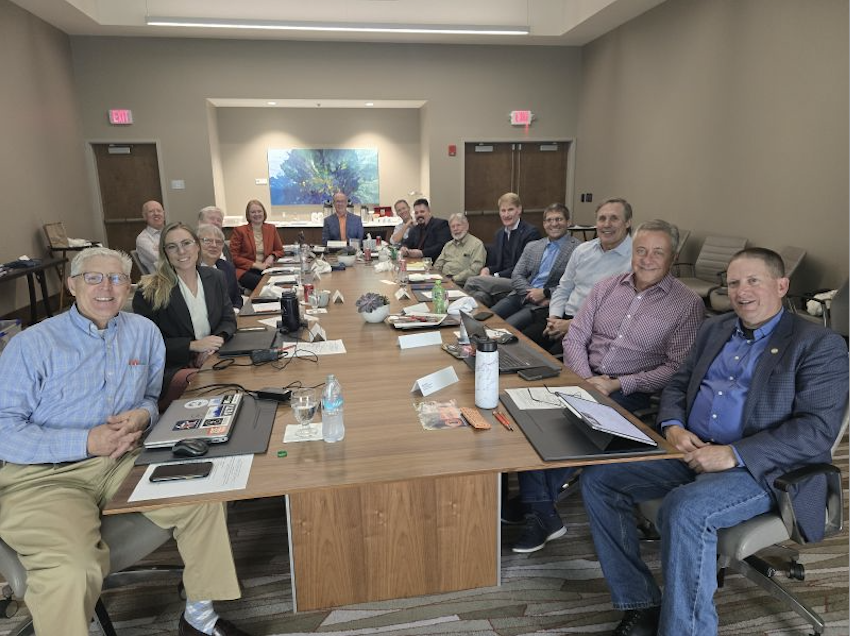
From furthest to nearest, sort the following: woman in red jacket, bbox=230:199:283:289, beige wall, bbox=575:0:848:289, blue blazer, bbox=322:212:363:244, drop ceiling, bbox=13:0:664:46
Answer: blue blazer, bbox=322:212:363:244 → drop ceiling, bbox=13:0:664:46 → woman in red jacket, bbox=230:199:283:289 → beige wall, bbox=575:0:848:289

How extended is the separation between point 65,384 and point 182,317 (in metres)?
1.01

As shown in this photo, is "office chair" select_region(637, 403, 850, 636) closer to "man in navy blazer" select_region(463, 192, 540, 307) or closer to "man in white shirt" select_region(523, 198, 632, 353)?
"man in white shirt" select_region(523, 198, 632, 353)

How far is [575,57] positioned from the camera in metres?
8.54

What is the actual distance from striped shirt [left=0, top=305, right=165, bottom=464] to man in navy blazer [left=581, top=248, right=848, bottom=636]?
5.30ft

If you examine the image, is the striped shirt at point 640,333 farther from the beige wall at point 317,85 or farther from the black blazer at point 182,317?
the beige wall at point 317,85

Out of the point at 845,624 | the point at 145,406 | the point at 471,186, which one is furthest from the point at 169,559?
the point at 471,186

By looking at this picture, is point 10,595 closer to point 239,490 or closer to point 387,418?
point 239,490

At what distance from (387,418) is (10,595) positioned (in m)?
1.51

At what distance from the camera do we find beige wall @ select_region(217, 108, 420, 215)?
8938 mm

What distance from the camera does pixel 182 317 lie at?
2801 millimetres

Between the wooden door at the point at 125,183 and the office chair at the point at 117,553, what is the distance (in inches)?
293

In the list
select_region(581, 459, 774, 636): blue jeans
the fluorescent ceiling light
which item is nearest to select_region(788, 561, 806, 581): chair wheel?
select_region(581, 459, 774, 636): blue jeans

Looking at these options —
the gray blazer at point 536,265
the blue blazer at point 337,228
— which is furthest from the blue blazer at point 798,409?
the blue blazer at point 337,228

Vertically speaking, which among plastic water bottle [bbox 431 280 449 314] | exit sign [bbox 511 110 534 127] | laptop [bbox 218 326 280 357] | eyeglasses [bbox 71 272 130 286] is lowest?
laptop [bbox 218 326 280 357]
